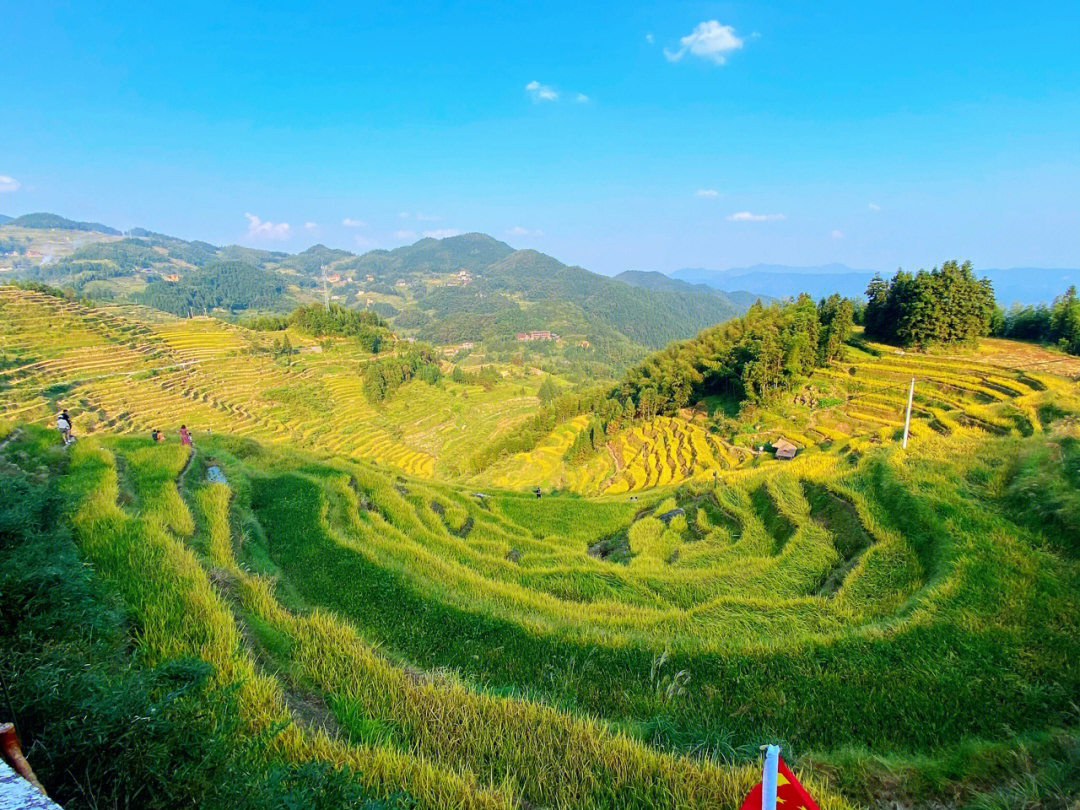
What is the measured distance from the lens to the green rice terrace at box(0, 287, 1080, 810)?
2.70 meters

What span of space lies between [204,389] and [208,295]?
5372 inches

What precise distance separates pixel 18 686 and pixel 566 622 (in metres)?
5.34

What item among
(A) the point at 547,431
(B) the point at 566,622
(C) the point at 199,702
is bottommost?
(A) the point at 547,431

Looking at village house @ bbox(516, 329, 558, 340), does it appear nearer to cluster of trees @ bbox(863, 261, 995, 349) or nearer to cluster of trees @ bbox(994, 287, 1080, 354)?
cluster of trees @ bbox(863, 261, 995, 349)

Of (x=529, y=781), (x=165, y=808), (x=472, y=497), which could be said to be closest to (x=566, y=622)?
(x=529, y=781)

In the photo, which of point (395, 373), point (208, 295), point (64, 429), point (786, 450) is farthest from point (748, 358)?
point (208, 295)

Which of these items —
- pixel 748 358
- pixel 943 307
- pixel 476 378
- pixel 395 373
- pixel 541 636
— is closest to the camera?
pixel 541 636

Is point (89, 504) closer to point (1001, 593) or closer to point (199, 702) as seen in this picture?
point (199, 702)

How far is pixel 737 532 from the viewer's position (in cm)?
1196

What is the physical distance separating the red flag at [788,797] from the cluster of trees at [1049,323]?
40807 mm

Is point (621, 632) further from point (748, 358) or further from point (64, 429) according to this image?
point (748, 358)

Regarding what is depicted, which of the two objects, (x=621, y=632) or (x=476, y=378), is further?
(x=476, y=378)

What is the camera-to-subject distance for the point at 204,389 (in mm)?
53031

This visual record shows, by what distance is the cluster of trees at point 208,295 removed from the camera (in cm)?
13875
